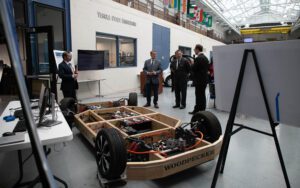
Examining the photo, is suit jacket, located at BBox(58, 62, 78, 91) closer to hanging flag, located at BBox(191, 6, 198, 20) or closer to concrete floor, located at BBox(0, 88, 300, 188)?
concrete floor, located at BBox(0, 88, 300, 188)

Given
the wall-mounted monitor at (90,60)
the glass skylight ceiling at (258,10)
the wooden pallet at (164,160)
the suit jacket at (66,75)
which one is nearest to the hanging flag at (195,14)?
the glass skylight ceiling at (258,10)

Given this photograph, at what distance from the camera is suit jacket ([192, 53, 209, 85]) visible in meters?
4.76

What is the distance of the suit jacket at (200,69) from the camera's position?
476 cm

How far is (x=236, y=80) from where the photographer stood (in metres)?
1.77

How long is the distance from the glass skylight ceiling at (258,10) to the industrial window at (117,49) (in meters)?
6.39

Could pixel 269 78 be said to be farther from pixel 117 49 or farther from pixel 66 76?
pixel 117 49

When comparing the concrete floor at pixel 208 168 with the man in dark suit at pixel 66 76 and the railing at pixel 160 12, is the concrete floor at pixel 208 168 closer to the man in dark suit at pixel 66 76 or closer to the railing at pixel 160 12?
the man in dark suit at pixel 66 76

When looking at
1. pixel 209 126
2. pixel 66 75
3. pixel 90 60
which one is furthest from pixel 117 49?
pixel 209 126

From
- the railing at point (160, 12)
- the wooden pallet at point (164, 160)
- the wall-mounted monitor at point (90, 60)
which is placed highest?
the railing at point (160, 12)

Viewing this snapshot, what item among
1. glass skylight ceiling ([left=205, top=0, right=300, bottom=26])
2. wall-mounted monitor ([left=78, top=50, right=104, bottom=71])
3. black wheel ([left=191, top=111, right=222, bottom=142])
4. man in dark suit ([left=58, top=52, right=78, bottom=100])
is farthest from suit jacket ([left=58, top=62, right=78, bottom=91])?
glass skylight ceiling ([left=205, top=0, right=300, bottom=26])

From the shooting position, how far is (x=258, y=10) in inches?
779

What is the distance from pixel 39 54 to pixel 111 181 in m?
4.88

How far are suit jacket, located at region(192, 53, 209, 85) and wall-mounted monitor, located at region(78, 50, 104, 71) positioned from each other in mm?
3464

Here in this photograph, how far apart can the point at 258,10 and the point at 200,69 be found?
61.3ft
